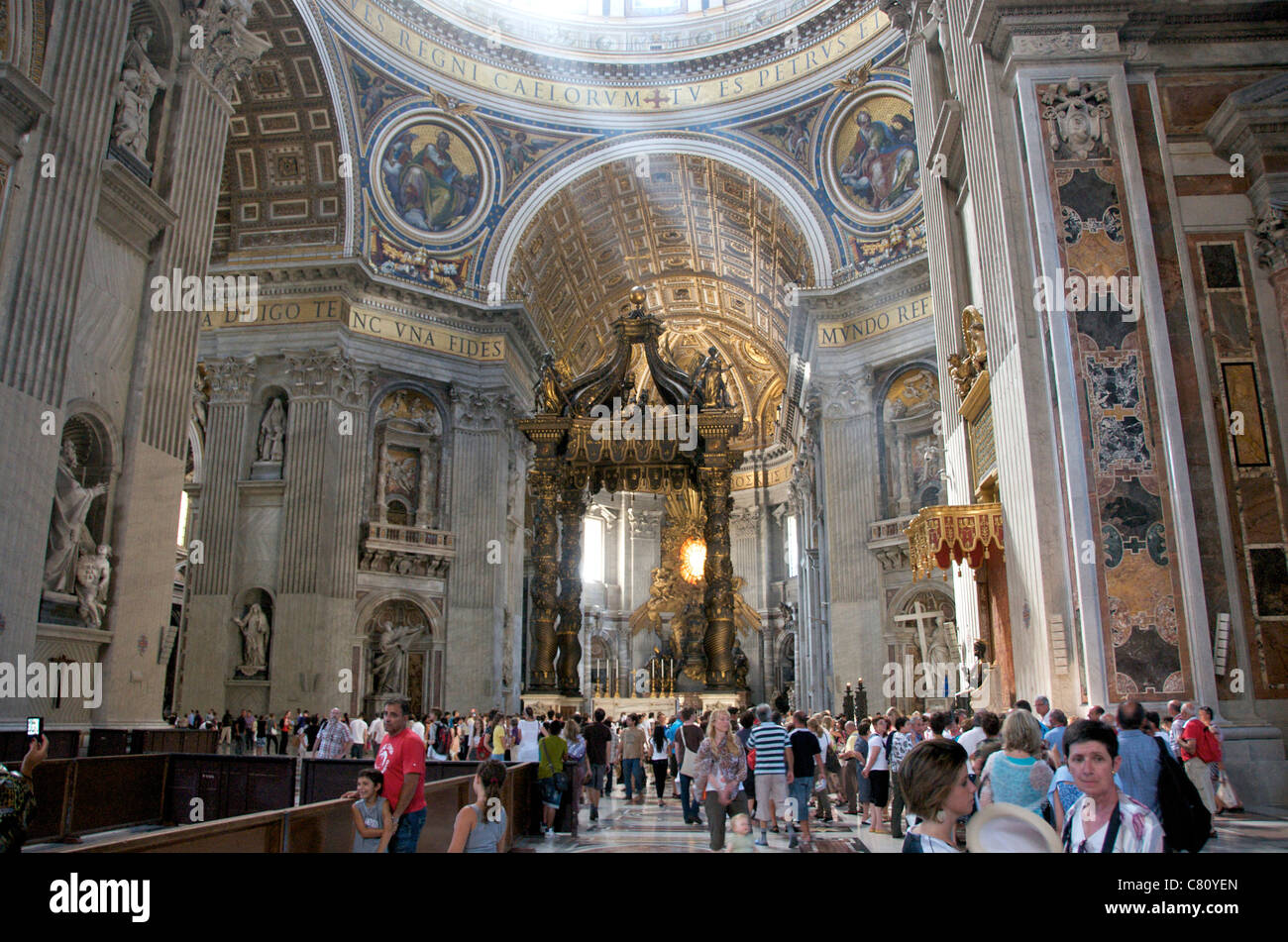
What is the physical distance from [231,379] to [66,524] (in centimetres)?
1269

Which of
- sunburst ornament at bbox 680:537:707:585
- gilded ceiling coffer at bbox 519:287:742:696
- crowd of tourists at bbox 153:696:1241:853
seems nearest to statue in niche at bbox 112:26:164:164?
crowd of tourists at bbox 153:696:1241:853

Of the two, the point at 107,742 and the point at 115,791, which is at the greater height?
the point at 107,742

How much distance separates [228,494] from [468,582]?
19.6 ft

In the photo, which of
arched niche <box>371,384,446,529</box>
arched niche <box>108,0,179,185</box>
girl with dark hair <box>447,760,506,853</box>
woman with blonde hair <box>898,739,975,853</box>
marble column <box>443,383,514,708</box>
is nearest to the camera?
woman with blonde hair <box>898,739,975,853</box>

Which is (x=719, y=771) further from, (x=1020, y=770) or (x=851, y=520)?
(x=851, y=520)

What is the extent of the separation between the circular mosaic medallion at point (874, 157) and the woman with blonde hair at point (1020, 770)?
67.0 feet

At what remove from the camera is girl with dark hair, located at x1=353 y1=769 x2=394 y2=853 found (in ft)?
15.8

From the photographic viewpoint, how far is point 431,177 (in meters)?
24.8

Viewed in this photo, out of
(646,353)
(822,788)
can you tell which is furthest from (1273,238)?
(646,353)

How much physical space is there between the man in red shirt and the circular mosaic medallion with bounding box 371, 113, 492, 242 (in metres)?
20.8

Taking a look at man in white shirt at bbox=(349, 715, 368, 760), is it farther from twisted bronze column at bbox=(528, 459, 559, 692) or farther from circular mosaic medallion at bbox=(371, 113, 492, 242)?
circular mosaic medallion at bbox=(371, 113, 492, 242)
